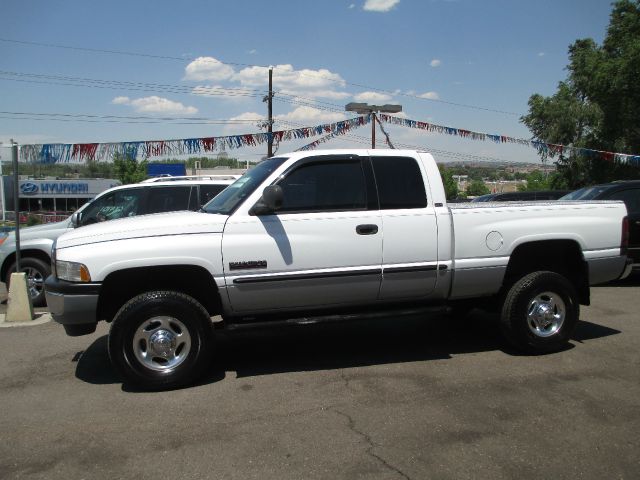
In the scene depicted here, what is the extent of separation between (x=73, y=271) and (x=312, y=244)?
1975mm

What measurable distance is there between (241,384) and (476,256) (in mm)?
2482

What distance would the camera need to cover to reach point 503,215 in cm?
518

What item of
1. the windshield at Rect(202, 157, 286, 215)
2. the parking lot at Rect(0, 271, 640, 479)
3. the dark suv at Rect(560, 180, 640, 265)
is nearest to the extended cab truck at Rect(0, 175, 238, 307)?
the parking lot at Rect(0, 271, 640, 479)

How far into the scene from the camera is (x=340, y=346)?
224 inches

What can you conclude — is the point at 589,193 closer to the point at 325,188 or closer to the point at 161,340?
the point at 325,188

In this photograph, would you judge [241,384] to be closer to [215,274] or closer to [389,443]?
[215,274]

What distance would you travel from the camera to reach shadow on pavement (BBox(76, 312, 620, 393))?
504 centimetres

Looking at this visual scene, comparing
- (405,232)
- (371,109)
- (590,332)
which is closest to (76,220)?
(405,232)

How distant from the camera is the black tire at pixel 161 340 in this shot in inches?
172

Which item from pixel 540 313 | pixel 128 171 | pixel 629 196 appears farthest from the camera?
pixel 128 171

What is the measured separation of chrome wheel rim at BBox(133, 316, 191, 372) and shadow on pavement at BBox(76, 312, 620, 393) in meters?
0.32

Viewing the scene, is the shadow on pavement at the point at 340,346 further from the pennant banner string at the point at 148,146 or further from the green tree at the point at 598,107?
the green tree at the point at 598,107

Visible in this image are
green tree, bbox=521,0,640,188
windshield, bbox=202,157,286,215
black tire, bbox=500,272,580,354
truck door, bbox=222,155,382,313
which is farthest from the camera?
green tree, bbox=521,0,640,188

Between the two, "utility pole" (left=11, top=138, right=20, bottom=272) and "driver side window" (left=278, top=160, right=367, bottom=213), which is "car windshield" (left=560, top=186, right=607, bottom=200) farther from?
"utility pole" (left=11, top=138, right=20, bottom=272)
